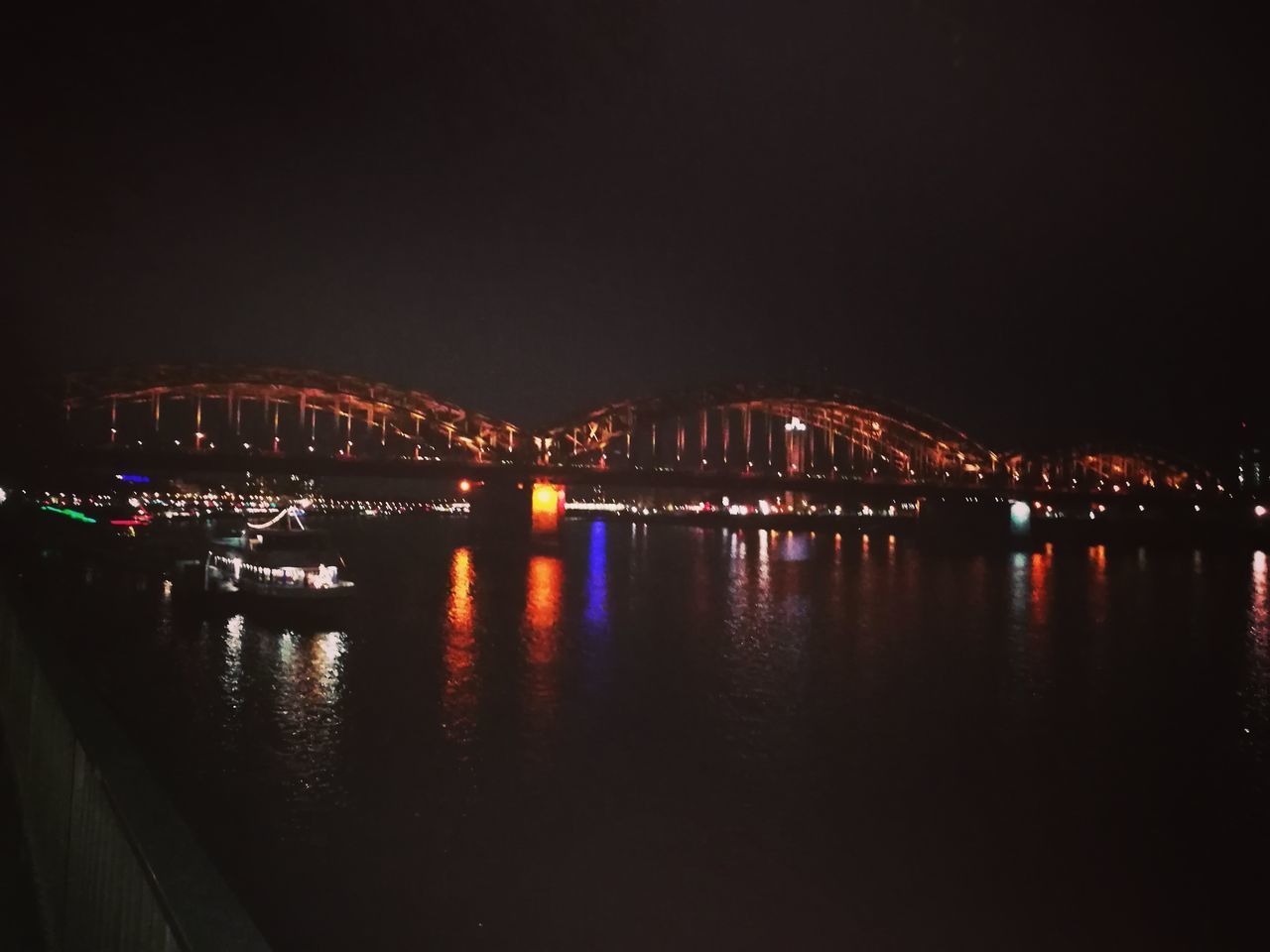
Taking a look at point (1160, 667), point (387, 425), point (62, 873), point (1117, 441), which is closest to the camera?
point (62, 873)

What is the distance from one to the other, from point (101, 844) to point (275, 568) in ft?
87.7

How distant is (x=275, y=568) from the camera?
30094 millimetres

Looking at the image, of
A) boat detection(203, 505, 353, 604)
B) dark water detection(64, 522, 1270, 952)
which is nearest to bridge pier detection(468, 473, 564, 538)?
boat detection(203, 505, 353, 604)

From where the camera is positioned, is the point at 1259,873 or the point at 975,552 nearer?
the point at 1259,873

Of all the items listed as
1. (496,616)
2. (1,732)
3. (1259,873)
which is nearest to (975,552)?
(496,616)

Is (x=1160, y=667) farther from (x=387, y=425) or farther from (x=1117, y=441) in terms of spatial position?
(x=1117, y=441)

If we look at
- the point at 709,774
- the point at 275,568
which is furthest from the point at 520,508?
the point at 709,774

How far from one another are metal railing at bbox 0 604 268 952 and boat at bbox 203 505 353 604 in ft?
71.8

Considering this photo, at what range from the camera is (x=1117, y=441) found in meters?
120

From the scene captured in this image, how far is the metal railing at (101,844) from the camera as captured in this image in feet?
11.5

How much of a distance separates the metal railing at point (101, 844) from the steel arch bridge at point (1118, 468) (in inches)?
4492

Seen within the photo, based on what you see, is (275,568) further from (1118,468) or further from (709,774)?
(1118,468)

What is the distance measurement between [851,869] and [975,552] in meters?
71.0

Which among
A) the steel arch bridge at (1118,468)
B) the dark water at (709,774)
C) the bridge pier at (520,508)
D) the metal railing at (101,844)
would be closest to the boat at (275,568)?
the dark water at (709,774)
